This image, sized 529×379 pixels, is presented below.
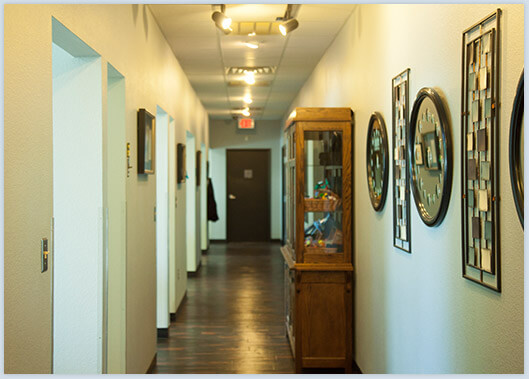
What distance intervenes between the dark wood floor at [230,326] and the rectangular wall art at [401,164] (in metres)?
1.88

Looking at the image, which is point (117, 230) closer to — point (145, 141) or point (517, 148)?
point (145, 141)

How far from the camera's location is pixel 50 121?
226 centimetres

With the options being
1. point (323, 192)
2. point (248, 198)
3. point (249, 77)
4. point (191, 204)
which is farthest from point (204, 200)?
point (323, 192)

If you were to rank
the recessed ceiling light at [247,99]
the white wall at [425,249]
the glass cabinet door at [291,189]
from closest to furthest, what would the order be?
1. the white wall at [425,249]
2. the glass cabinet door at [291,189]
3. the recessed ceiling light at [247,99]

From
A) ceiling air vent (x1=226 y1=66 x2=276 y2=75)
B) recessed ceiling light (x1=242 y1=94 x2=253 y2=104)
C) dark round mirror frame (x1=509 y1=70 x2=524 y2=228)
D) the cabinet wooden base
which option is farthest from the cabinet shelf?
recessed ceiling light (x1=242 y1=94 x2=253 y2=104)

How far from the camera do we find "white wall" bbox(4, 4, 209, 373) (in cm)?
189

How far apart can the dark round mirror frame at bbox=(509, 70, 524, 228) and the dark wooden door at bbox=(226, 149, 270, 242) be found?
40.5 ft

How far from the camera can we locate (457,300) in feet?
8.26

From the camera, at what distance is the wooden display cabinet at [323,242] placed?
4680mm

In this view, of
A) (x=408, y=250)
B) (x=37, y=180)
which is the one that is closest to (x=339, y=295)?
(x=408, y=250)

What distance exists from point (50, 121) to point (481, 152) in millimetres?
1599

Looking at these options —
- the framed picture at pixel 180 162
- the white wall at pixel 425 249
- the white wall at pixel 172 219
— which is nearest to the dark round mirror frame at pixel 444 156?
the white wall at pixel 425 249

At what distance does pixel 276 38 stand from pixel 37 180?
3.89 m

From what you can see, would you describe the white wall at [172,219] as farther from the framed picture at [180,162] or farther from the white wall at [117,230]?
the white wall at [117,230]
